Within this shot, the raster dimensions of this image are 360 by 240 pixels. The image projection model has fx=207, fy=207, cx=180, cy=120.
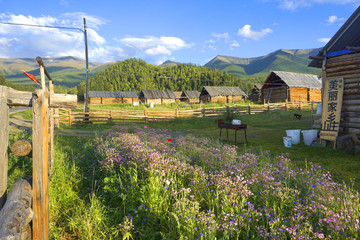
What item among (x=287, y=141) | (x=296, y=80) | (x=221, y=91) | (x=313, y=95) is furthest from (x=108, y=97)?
(x=287, y=141)

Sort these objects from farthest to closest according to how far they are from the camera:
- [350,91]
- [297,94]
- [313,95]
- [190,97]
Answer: [190,97]
[313,95]
[297,94]
[350,91]

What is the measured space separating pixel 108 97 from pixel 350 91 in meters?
69.3

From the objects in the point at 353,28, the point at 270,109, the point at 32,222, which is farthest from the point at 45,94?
the point at 270,109

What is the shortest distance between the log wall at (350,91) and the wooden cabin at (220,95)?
134ft

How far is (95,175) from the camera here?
5254 mm

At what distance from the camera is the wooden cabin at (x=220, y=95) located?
50625mm

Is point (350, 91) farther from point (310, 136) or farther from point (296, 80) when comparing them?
point (296, 80)

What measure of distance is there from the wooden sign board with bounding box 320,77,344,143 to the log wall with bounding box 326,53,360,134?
45 centimetres

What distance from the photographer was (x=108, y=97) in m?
70.2

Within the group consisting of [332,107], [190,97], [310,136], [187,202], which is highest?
[190,97]

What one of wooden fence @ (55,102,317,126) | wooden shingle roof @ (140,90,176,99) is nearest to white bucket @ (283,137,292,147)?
wooden fence @ (55,102,317,126)

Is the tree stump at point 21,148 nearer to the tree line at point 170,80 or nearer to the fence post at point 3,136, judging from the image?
the fence post at point 3,136

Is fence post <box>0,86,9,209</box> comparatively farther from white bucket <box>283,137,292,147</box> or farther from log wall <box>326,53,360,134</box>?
log wall <box>326,53,360,134</box>

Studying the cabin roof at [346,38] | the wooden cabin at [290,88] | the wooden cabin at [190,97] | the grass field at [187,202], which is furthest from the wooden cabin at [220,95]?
the grass field at [187,202]
